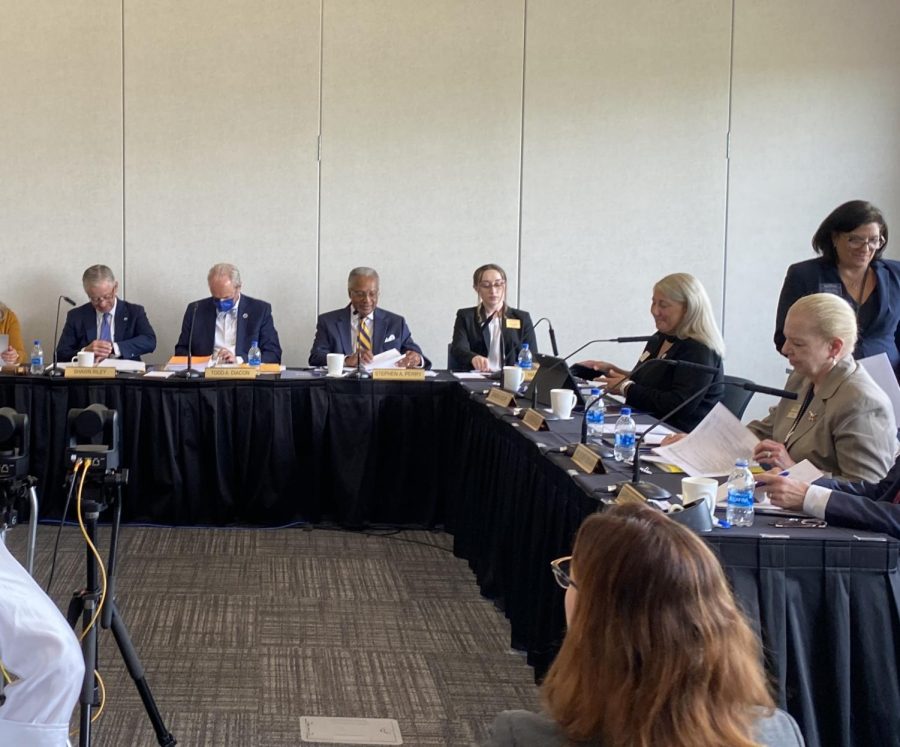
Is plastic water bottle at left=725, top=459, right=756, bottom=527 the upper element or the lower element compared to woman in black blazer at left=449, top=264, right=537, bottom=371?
lower

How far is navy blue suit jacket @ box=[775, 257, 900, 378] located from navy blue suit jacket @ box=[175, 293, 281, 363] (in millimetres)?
2993

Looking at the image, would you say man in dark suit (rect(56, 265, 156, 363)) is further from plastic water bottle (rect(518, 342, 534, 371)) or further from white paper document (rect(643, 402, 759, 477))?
white paper document (rect(643, 402, 759, 477))

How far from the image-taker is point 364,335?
223 inches

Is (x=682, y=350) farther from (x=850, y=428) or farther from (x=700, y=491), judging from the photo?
(x=700, y=491)

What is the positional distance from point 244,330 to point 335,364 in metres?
1.23

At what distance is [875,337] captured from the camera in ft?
13.0

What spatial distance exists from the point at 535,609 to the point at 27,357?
450 centimetres

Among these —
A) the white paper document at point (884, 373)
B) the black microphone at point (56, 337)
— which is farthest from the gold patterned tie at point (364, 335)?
the white paper document at point (884, 373)

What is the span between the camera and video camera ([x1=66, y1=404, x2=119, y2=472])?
2031 millimetres

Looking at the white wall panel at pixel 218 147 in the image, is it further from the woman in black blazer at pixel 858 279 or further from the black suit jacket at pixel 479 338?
the woman in black blazer at pixel 858 279

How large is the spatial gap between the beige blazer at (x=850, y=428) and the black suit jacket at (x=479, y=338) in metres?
2.89

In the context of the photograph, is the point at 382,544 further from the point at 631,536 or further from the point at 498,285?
the point at 631,536

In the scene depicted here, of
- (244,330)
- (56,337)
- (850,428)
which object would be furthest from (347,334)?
(850,428)

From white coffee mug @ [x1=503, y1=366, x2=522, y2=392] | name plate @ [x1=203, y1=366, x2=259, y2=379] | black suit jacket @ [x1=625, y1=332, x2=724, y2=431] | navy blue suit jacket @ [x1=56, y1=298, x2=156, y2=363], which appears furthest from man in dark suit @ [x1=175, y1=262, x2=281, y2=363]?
black suit jacket @ [x1=625, y1=332, x2=724, y2=431]
